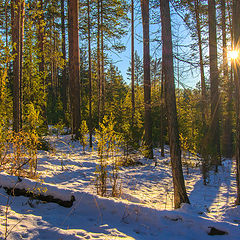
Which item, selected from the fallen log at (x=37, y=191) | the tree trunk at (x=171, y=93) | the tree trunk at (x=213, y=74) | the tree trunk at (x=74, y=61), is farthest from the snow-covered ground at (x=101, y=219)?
the tree trunk at (x=74, y=61)

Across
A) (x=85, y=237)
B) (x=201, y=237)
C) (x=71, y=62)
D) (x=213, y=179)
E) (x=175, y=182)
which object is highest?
(x=71, y=62)

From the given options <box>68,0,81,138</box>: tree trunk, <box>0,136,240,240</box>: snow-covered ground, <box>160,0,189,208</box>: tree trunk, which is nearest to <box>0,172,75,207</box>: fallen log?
<box>0,136,240,240</box>: snow-covered ground

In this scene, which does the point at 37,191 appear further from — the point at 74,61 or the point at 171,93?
the point at 74,61

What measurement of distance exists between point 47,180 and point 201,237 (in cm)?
362

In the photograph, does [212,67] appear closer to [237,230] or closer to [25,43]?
[237,230]

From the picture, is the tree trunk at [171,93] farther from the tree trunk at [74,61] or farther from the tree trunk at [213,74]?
the tree trunk at [74,61]

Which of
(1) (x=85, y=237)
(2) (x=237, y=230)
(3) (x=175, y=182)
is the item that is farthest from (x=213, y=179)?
(1) (x=85, y=237)

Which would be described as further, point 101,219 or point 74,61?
point 74,61

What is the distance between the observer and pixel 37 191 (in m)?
3.19

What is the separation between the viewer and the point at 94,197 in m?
3.16

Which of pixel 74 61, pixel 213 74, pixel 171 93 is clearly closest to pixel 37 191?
pixel 171 93

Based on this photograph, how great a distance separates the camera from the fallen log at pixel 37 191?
313cm

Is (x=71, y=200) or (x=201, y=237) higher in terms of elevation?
(x=71, y=200)

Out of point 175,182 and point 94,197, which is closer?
point 94,197
